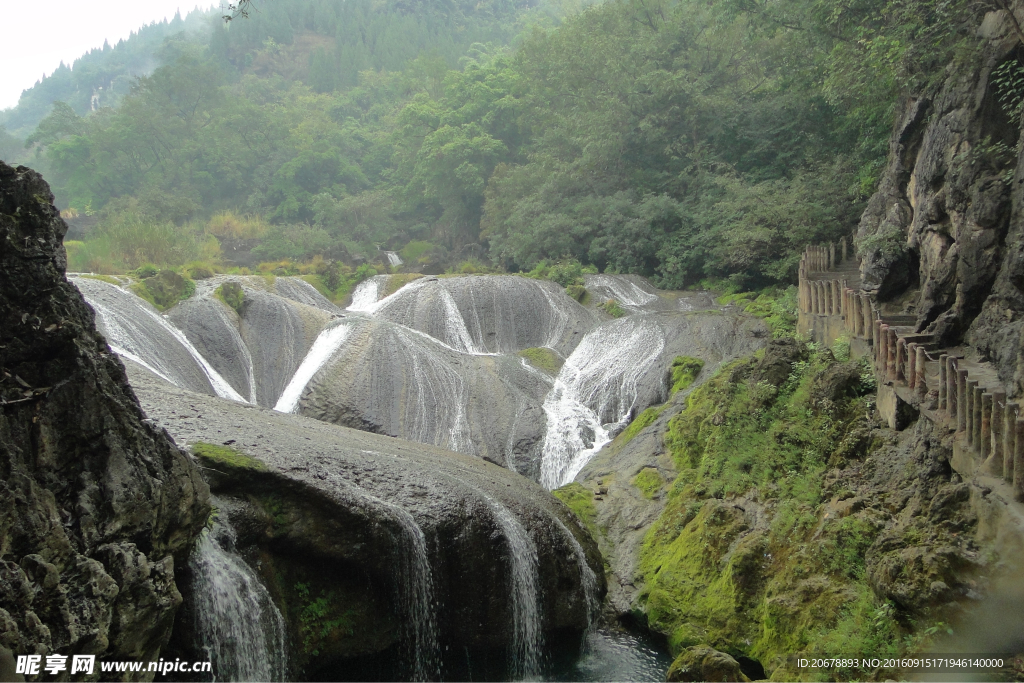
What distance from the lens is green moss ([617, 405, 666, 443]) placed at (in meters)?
13.9

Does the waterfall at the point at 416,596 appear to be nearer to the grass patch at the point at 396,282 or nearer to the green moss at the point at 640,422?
the green moss at the point at 640,422

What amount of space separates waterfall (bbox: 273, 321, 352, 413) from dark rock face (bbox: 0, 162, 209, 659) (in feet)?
28.4

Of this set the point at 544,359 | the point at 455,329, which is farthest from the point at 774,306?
the point at 455,329

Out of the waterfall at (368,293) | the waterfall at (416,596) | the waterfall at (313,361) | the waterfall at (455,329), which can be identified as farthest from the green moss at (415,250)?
the waterfall at (416,596)

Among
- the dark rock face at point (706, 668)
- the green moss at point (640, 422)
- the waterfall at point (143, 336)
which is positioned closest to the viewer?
the dark rock face at point (706, 668)

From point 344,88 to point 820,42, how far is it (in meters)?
43.8

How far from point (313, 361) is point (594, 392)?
6.32 m

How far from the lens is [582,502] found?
11688mm

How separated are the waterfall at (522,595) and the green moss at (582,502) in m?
2.21

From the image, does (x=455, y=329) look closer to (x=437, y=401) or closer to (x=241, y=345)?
(x=437, y=401)

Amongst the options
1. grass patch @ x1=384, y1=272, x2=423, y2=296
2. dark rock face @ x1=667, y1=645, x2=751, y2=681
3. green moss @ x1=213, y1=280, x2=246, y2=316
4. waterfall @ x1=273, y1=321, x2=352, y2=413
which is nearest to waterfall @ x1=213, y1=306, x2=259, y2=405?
green moss @ x1=213, y1=280, x2=246, y2=316

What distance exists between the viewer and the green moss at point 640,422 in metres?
13.9

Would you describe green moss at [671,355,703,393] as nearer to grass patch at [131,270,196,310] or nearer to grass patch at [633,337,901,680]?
grass patch at [633,337,901,680]

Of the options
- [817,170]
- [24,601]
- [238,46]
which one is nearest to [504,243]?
[817,170]
